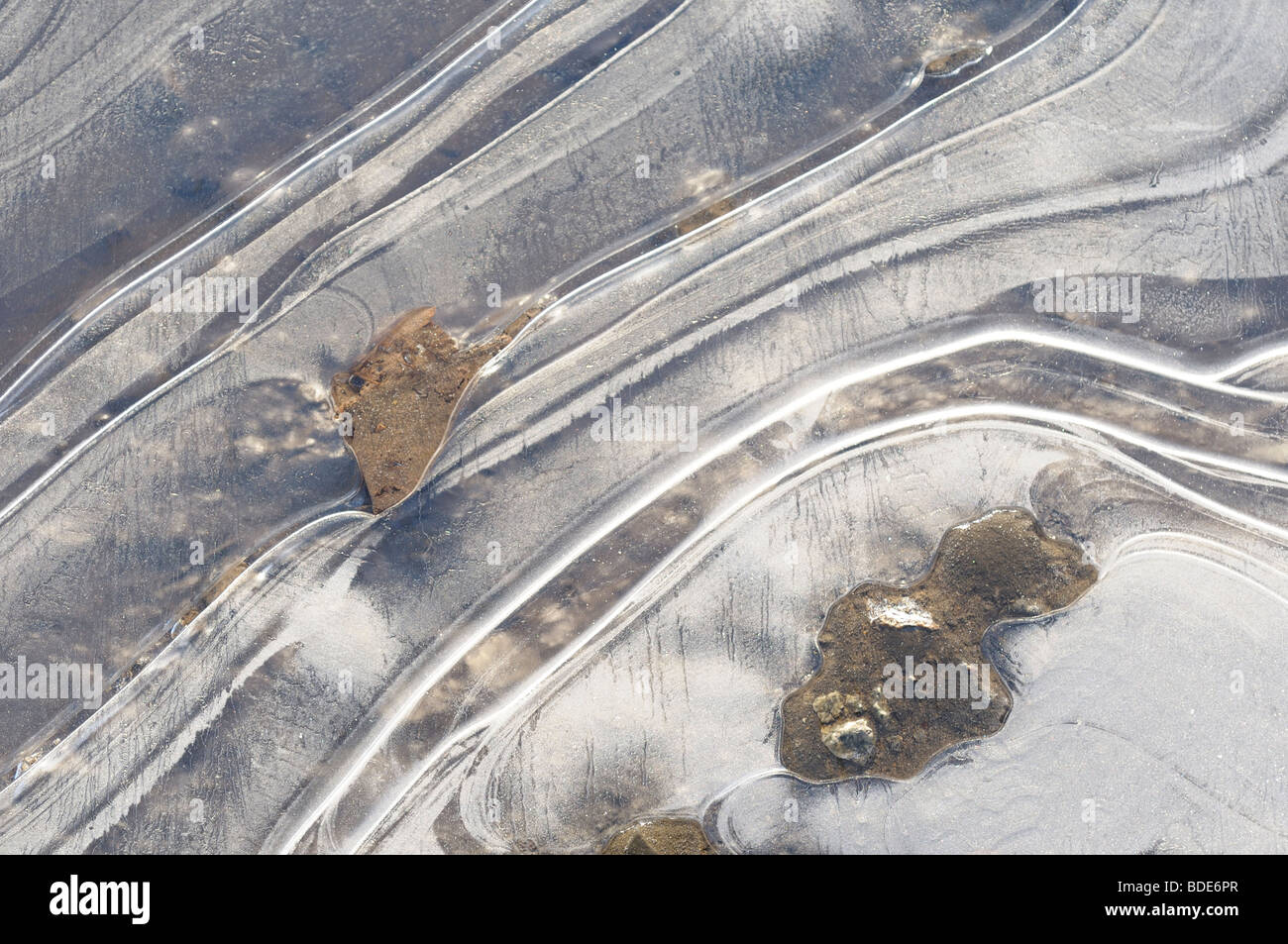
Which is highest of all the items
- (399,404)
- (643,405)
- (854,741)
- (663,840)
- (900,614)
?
(399,404)

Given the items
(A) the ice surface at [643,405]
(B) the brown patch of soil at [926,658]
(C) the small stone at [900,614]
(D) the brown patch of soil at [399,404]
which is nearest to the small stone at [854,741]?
(B) the brown patch of soil at [926,658]

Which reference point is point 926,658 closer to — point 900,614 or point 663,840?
point 900,614

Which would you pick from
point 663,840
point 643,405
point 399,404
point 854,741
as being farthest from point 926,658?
point 399,404

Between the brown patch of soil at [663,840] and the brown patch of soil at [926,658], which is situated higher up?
the brown patch of soil at [926,658]

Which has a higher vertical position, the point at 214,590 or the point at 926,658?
the point at 214,590

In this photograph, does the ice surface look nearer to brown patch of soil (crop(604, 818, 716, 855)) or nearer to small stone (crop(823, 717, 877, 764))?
brown patch of soil (crop(604, 818, 716, 855))

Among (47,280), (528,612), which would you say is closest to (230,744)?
(528,612)

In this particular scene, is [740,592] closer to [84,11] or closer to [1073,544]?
[1073,544]

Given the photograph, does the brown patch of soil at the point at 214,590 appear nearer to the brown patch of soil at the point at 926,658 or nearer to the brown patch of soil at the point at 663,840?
the brown patch of soil at the point at 663,840
